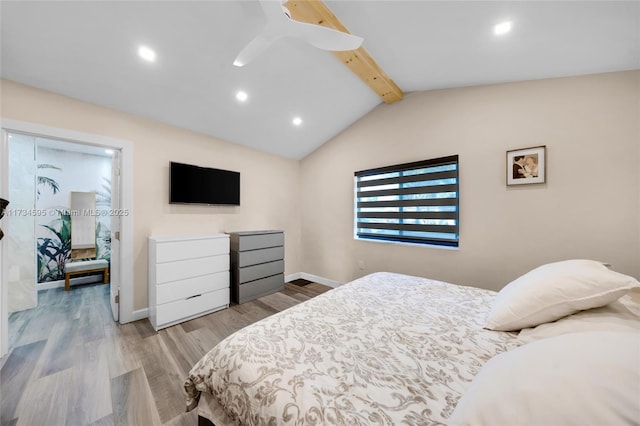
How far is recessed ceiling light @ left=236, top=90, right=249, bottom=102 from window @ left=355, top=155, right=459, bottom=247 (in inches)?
70.2

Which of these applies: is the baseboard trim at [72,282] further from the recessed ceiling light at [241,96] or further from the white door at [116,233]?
the recessed ceiling light at [241,96]

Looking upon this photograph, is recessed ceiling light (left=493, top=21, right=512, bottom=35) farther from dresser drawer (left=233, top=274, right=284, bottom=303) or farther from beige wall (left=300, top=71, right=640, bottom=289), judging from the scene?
dresser drawer (left=233, top=274, right=284, bottom=303)

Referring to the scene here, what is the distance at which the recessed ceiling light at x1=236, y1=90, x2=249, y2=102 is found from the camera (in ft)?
7.72

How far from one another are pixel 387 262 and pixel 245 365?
2415 millimetres

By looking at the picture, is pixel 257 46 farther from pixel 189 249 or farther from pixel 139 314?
pixel 139 314

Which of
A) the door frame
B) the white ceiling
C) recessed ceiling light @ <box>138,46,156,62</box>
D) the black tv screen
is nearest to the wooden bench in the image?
the door frame

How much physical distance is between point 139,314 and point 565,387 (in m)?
3.28

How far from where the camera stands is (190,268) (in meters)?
2.40

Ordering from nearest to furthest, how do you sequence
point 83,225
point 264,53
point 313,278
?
point 264,53
point 83,225
point 313,278

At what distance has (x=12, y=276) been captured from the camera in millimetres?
2520

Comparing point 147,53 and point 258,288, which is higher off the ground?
point 147,53

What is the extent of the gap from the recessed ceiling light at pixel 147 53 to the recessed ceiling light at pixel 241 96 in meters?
0.74

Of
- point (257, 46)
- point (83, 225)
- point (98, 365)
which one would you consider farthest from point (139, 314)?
point (257, 46)

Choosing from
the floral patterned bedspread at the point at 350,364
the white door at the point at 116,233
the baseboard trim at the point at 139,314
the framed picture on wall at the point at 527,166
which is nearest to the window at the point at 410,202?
the framed picture on wall at the point at 527,166
